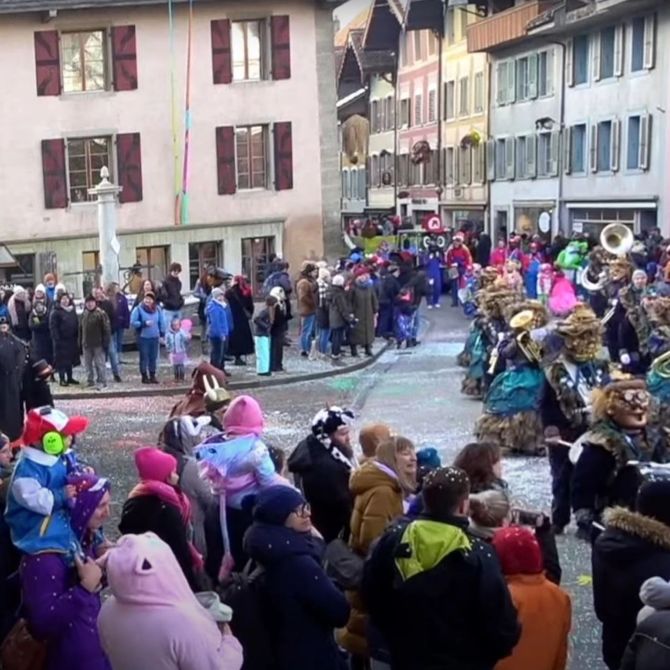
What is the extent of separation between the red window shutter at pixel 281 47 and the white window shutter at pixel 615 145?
36.9 feet

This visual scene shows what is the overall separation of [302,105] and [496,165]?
1647 centimetres

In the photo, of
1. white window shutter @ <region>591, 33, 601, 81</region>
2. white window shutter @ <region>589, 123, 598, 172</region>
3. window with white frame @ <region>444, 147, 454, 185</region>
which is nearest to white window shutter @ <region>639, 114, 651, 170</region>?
Result: white window shutter @ <region>589, 123, 598, 172</region>

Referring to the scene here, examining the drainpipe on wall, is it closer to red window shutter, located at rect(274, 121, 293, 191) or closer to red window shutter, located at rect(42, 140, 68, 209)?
red window shutter, located at rect(274, 121, 293, 191)

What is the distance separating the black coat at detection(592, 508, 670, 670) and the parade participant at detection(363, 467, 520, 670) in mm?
738

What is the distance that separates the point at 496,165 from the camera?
155ft

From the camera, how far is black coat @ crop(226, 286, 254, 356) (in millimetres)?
20688

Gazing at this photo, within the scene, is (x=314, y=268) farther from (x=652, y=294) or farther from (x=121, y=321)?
(x=652, y=294)

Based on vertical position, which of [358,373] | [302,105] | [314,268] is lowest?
[358,373]

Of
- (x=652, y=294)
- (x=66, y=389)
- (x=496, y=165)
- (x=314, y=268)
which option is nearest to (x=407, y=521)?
(x=652, y=294)

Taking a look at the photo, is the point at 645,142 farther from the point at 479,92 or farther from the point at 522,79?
the point at 479,92

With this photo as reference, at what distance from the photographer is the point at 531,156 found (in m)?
43.7

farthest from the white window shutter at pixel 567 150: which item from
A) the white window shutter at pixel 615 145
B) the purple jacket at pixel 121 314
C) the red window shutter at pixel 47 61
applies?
the purple jacket at pixel 121 314

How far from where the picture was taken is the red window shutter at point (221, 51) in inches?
1236

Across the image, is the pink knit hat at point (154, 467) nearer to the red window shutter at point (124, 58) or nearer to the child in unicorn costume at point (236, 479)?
the child in unicorn costume at point (236, 479)
